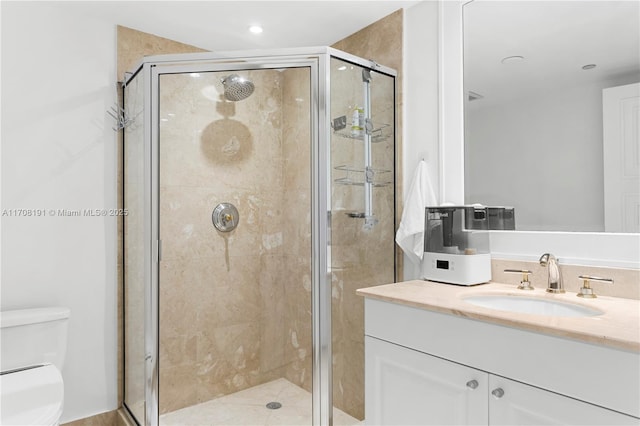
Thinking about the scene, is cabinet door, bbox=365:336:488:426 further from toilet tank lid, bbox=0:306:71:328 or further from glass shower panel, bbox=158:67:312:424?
toilet tank lid, bbox=0:306:71:328

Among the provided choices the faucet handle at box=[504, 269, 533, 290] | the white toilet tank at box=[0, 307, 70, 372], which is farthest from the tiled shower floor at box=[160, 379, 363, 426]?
the faucet handle at box=[504, 269, 533, 290]

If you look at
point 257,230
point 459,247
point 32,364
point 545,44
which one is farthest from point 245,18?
point 32,364

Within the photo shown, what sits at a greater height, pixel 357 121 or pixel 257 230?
pixel 357 121

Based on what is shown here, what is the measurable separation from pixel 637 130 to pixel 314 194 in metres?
1.26

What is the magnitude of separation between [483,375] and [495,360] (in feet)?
0.21

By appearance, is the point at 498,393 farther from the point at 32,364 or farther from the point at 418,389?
the point at 32,364

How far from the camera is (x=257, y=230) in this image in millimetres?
2066

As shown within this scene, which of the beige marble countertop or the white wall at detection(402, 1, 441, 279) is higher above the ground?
the white wall at detection(402, 1, 441, 279)

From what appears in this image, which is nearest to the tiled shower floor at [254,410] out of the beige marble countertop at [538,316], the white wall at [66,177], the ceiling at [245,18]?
the white wall at [66,177]

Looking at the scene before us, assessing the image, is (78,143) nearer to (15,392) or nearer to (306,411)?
(15,392)

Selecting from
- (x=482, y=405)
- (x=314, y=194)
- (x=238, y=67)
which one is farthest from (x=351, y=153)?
(x=482, y=405)

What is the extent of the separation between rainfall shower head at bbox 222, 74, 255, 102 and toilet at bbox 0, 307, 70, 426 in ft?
4.36

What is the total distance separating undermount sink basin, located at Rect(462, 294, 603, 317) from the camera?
137 centimetres

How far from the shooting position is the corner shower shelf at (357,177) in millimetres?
1968
